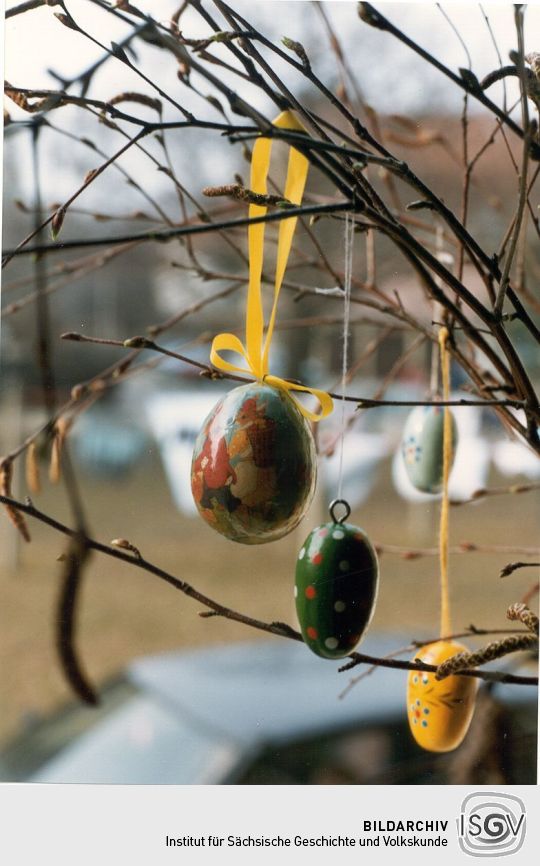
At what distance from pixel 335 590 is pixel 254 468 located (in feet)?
0.27

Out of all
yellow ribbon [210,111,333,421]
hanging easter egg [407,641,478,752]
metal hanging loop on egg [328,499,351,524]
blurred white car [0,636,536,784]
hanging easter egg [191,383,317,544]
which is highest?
yellow ribbon [210,111,333,421]

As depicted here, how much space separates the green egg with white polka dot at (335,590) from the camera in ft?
1.54

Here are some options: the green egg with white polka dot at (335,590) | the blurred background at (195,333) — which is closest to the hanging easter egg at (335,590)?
the green egg with white polka dot at (335,590)

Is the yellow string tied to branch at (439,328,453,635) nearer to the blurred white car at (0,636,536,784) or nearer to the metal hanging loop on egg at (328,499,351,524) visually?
the metal hanging loop on egg at (328,499,351,524)

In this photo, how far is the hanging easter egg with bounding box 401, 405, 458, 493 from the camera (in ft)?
2.02

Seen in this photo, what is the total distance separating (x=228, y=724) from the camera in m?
1.26

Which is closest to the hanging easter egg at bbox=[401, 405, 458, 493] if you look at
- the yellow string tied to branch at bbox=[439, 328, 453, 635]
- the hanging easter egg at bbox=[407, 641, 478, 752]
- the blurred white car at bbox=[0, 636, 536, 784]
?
the yellow string tied to branch at bbox=[439, 328, 453, 635]

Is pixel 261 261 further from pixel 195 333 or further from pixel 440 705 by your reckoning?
pixel 195 333

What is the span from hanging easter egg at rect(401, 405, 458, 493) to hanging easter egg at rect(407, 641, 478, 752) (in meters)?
0.13

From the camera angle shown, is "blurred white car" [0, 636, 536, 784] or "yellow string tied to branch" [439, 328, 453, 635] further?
"blurred white car" [0, 636, 536, 784]

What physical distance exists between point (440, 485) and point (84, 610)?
245cm

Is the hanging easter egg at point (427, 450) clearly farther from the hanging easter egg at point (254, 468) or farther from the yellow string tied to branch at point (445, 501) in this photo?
the hanging easter egg at point (254, 468)
